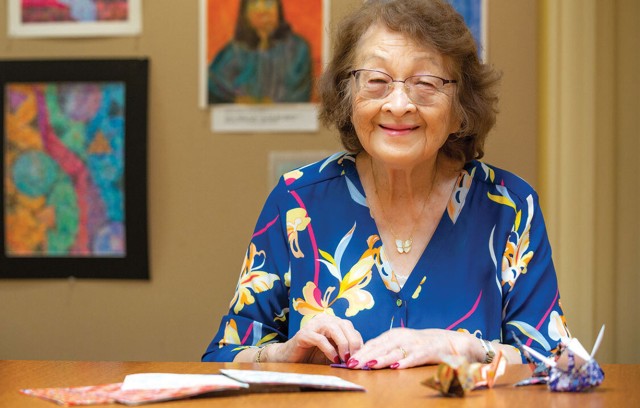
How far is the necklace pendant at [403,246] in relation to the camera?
1.89m

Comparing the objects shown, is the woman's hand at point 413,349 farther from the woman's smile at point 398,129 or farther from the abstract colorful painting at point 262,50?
the abstract colorful painting at point 262,50

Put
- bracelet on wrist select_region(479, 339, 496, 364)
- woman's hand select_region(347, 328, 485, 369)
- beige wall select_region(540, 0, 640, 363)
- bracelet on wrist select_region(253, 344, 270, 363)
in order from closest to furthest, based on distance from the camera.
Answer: woman's hand select_region(347, 328, 485, 369)
bracelet on wrist select_region(479, 339, 496, 364)
bracelet on wrist select_region(253, 344, 270, 363)
beige wall select_region(540, 0, 640, 363)

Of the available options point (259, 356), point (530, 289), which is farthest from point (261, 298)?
point (530, 289)

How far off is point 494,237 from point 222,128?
1.23m

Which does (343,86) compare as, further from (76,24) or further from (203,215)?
(76,24)

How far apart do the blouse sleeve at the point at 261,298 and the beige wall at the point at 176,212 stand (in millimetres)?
921

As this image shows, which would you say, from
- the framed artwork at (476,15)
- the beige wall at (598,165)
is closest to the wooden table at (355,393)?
the beige wall at (598,165)

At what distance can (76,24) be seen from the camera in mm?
2896

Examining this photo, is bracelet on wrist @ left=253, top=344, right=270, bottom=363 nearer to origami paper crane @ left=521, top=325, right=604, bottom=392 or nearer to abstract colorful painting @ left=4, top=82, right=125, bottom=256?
origami paper crane @ left=521, top=325, right=604, bottom=392

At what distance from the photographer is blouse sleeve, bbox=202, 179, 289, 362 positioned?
1842 millimetres

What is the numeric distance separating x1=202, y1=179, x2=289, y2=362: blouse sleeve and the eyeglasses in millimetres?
334

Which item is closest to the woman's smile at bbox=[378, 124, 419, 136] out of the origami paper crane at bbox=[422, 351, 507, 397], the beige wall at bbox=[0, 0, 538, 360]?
the origami paper crane at bbox=[422, 351, 507, 397]

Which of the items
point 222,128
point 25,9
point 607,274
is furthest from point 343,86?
point 25,9

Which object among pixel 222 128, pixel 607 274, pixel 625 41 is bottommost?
pixel 607 274
